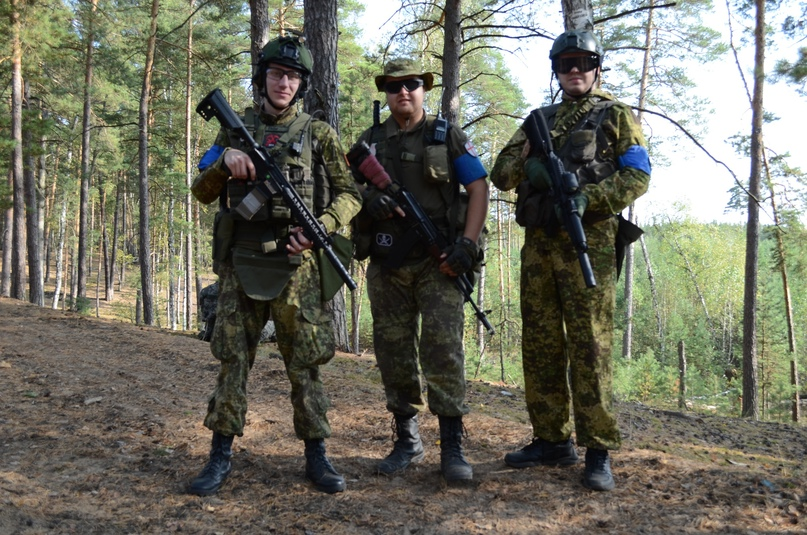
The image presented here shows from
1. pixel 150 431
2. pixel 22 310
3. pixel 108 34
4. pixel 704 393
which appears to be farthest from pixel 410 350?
pixel 704 393

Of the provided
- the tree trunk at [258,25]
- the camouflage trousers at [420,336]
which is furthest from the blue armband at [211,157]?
the tree trunk at [258,25]

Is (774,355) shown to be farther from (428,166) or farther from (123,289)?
(123,289)

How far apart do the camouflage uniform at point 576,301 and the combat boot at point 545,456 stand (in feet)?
0.31

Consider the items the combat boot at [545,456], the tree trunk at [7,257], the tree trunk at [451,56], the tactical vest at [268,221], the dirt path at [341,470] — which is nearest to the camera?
the dirt path at [341,470]

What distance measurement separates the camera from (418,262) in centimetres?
355

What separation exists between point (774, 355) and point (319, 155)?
2679 cm

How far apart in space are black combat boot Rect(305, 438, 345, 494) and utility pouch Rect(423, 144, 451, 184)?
1695 millimetres

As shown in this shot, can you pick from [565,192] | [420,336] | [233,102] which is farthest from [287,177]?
[233,102]

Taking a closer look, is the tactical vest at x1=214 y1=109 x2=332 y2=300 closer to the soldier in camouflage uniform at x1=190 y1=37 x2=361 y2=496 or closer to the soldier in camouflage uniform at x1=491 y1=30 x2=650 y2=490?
the soldier in camouflage uniform at x1=190 y1=37 x2=361 y2=496

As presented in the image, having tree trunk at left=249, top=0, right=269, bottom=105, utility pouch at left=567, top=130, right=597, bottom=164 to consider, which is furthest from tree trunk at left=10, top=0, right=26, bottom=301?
utility pouch at left=567, top=130, right=597, bottom=164

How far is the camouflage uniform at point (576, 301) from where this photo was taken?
3316 millimetres

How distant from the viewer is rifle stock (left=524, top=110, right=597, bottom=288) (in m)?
3.16

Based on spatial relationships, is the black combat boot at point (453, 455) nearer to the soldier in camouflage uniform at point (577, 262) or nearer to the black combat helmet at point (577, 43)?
the soldier in camouflage uniform at point (577, 262)

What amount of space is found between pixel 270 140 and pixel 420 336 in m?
1.48
